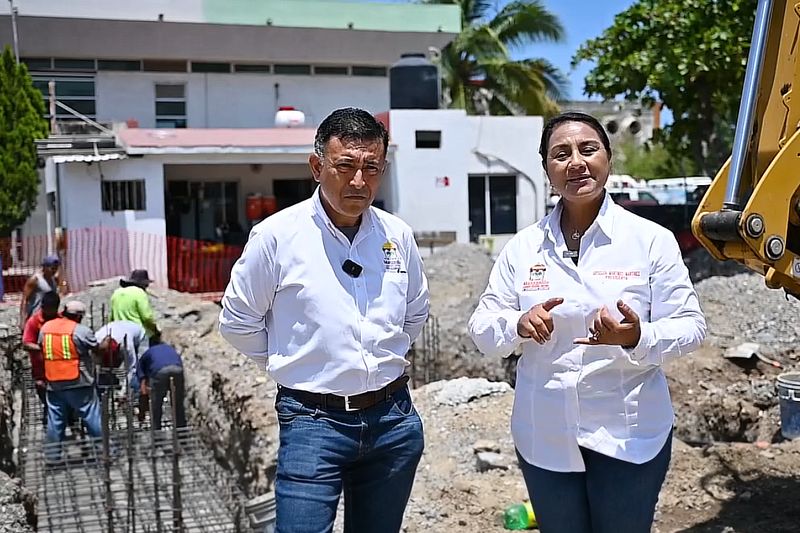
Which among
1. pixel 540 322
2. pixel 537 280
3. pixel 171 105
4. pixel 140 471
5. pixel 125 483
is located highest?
pixel 171 105

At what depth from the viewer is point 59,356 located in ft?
28.7

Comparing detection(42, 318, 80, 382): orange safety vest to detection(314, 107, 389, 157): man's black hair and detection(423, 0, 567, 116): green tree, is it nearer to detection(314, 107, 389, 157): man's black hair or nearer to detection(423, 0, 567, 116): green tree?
detection(314, 107, 389, 157): man's black hair

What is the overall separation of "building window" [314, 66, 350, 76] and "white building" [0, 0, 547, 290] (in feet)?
0.11

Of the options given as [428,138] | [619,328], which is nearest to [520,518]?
[619,328]

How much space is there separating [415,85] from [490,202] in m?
3.06

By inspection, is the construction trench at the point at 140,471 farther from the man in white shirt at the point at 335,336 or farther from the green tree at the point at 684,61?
the green tree at the point at 684,61

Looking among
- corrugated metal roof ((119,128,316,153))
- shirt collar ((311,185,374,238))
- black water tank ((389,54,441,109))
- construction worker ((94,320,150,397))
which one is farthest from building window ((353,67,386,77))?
shirt collar ((311,185,374,238))

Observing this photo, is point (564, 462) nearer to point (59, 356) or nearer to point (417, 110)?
point (59, 356)

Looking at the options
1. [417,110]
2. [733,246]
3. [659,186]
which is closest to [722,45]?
[417,110]

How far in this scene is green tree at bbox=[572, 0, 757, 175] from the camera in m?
12.5

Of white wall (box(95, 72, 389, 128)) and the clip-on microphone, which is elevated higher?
white wall (box(95, 72, 389, 128))

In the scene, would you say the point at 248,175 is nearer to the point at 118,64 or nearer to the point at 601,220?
the point at 118,64

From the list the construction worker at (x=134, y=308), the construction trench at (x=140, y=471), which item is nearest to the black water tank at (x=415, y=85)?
the construction trench at (x=140, y=471)

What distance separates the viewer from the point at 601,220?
2.81 m
